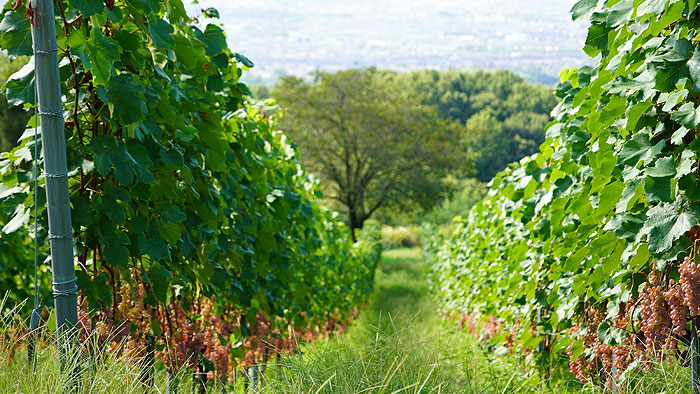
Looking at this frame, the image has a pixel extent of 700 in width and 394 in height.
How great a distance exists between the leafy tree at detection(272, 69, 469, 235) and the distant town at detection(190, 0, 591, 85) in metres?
14.3

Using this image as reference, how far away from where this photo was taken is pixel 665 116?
6.36ft

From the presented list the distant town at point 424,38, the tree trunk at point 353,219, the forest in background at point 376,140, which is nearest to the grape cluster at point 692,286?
the forest in background at point 376,140

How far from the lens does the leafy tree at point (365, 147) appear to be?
2727 cm

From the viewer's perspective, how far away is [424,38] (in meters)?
80.2

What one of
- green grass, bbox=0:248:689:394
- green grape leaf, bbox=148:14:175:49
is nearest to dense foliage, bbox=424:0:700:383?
green grass, bbox=0:248:689:394

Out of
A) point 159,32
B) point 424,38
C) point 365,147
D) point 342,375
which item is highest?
point 424,38

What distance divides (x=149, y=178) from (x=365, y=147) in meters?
25.6

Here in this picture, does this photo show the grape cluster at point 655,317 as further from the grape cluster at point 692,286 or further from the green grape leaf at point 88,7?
the green grape leaf at point 88,7

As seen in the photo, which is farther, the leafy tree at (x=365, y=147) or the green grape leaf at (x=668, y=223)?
the leafy tree at (x=365, y=147)

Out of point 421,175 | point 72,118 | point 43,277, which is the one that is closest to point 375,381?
point 72,118

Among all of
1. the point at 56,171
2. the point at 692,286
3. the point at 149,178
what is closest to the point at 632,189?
the point at 692,286

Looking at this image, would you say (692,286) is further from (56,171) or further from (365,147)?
(365,147)

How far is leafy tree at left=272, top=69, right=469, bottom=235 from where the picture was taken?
27.3 meters

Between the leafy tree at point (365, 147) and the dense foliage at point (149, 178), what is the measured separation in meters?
23.6
